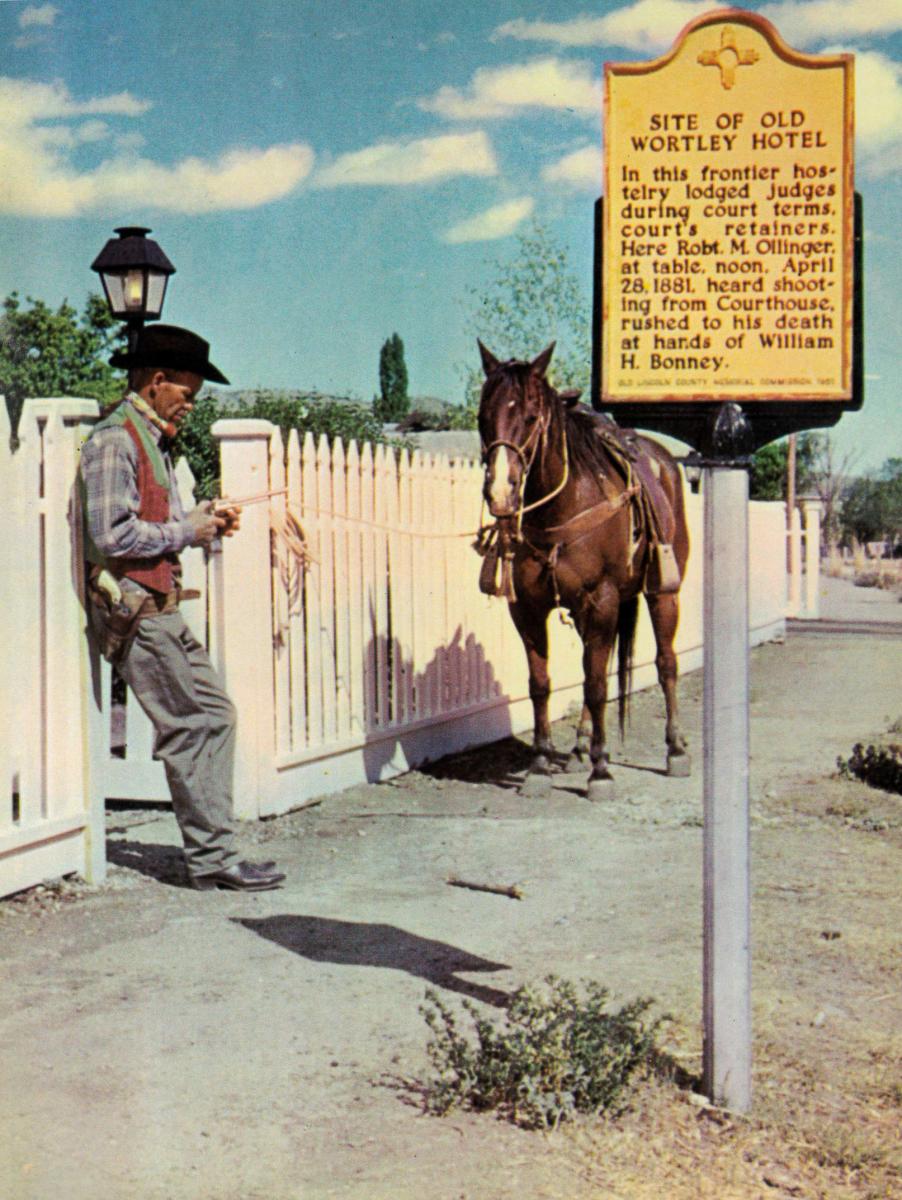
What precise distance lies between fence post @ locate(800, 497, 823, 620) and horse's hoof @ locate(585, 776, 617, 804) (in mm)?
17770

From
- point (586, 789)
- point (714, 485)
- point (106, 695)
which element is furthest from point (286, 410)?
point (714, 485)

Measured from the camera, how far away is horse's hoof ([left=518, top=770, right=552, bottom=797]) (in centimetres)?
955

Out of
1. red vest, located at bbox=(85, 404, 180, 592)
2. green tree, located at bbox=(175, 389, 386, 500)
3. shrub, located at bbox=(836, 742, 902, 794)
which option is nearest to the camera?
red vest, located at bbox=(85, 404, 180, 592)

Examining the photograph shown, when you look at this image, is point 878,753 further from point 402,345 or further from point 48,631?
point 402,345

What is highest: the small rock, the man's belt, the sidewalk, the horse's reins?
the horse's reins

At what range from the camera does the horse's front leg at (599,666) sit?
31.6ft

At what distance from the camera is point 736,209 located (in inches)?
169

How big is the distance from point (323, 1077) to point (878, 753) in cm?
644

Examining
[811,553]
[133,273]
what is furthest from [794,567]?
[133,273]

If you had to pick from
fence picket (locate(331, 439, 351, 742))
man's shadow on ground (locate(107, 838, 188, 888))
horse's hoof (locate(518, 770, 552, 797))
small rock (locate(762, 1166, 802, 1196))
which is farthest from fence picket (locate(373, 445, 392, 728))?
small rock (locate(762, 1166, 802, 1196))

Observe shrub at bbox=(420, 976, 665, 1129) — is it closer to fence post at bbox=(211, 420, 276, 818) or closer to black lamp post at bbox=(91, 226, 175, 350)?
fence post at bbox=(211, 420, 276, 818)

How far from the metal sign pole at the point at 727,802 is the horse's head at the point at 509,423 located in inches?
159

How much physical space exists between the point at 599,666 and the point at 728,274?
558 centimetres

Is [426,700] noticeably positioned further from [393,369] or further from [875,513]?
[875,513]
